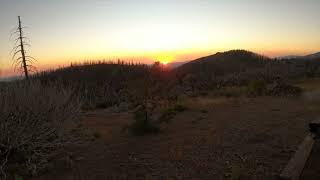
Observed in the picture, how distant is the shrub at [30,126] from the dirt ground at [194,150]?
17.1 inches

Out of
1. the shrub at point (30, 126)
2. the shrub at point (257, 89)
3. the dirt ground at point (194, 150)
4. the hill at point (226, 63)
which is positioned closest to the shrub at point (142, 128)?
the dirt ground at point (194, 150)

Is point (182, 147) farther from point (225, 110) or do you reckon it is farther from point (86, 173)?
point (225, 110)

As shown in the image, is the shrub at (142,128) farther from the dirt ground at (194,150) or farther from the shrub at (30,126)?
the shrub at (30,126)

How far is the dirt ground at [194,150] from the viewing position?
6.86m

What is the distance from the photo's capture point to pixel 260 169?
22.1ft

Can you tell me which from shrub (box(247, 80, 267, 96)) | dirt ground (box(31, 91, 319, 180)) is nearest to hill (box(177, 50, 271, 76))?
shrub (box(247, 80, 267, 96))

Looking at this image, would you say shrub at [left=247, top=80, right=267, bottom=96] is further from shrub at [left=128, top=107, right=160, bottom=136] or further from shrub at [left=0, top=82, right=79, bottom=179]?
shrub at [left=0, top=82, right=79, bottom=179]

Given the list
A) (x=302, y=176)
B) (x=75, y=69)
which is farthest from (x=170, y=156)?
(x=75, y=69)

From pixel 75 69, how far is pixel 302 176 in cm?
3699

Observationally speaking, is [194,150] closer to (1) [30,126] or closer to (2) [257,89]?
(1) [30,126]

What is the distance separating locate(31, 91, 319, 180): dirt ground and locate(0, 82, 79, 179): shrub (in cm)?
44

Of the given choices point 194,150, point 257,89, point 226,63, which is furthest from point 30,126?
point 226,63

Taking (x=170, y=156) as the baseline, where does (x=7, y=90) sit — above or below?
above

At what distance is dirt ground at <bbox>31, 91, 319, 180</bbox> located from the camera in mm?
6863
